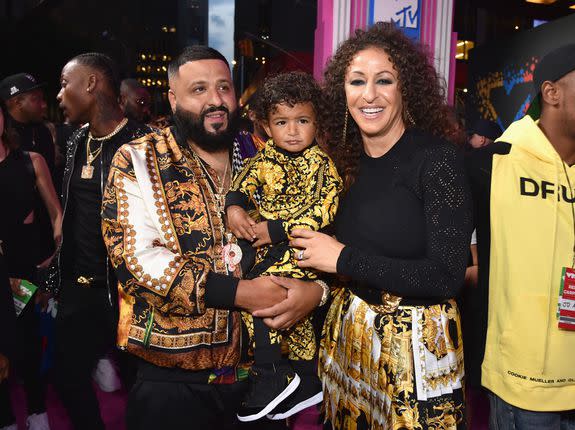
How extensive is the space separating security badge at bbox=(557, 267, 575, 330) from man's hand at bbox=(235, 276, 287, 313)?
3.25ft

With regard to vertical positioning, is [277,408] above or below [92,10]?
below

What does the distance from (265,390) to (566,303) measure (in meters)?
1.16

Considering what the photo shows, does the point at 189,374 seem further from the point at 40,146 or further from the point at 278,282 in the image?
the point at 40,146

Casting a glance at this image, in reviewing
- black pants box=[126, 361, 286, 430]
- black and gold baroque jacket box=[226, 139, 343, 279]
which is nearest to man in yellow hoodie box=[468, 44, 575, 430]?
black and gold baroque jacket box=[226, 139, 343, 279]

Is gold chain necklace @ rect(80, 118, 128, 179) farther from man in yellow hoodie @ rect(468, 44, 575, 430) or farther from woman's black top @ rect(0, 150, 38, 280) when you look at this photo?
man in yellow hoodie @ rect(468, 44, 575, 430)

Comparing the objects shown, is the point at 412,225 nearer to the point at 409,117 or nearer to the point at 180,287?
the point at 409,117

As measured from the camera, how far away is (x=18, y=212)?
3311 mm

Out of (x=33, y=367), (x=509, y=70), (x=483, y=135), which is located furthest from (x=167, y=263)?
(x=509, y=70)

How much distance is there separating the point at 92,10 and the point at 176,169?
52.1 ft

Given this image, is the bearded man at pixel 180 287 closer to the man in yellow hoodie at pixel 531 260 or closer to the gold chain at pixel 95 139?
the man in yellow hoodie at pixel 531 260

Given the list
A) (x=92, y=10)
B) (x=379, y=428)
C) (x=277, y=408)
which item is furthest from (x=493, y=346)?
(x=92, y=10)

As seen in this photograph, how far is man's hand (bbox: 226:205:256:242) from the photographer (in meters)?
1.95

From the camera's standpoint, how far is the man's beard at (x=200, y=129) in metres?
2.03

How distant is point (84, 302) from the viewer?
3059mm
